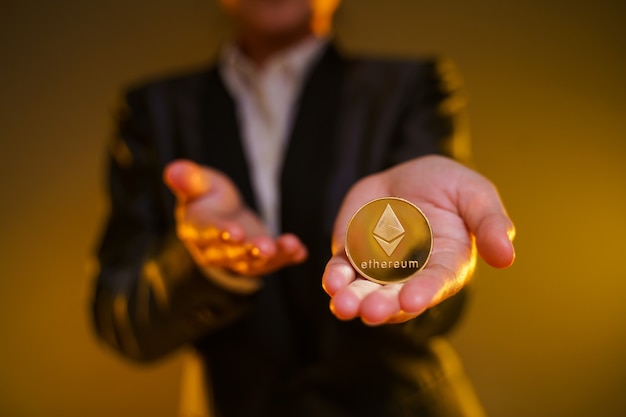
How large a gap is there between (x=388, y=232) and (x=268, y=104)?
469 millimetres

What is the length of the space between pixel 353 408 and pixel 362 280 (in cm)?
33

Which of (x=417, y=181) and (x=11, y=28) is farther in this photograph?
(x=11, y=28)

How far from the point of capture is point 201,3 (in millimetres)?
1105

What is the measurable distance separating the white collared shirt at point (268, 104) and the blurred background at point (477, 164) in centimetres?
28

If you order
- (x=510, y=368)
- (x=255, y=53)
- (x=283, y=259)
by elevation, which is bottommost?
(x=510, y=368)

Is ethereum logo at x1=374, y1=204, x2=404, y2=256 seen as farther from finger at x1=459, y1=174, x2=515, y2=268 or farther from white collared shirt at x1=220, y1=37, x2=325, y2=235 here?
white collared shirt at x1=220, y1=37, x2=325, y2=235

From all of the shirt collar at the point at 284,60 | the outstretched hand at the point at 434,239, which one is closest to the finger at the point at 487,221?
the outstretched hand at the point at 434,239

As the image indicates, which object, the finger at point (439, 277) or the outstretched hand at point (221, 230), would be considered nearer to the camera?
the finger at point (439, 277)

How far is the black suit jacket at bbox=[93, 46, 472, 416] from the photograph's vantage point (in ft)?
2.02

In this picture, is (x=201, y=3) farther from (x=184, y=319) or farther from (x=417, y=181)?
(x=417, y=181)

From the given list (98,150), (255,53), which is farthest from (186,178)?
(98,150)

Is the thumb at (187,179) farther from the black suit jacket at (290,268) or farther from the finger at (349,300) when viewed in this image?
the finger at (349,300)

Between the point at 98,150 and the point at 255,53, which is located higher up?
the point at 255,53

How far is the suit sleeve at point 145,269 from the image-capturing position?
0.63 metres
